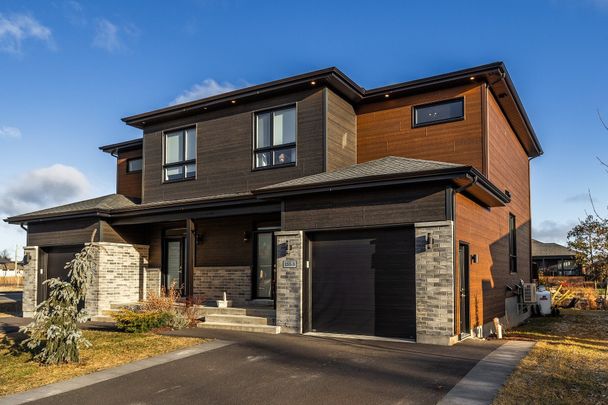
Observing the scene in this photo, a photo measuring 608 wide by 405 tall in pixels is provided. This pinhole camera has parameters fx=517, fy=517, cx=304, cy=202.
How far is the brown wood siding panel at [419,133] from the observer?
13273mm

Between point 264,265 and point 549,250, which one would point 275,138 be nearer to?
point 264,265

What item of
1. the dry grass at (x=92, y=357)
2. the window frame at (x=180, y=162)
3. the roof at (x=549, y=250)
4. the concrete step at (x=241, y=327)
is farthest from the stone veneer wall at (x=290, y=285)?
the roof at (x=549, y=250)

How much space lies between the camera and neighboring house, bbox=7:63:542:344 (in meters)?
11.1

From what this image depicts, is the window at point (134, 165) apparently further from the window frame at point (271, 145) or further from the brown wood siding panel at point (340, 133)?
the brown wood siding panel at point (340, 133)

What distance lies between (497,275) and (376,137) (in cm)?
520

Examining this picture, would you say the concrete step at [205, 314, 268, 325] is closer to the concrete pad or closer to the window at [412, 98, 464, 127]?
the concrete pad

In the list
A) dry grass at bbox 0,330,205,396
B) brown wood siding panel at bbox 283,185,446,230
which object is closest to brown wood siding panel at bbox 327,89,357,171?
brown wood siding panel at bbox 283,185,446,230

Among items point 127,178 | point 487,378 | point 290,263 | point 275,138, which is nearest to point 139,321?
point 290,263

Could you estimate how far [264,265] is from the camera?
15.8m

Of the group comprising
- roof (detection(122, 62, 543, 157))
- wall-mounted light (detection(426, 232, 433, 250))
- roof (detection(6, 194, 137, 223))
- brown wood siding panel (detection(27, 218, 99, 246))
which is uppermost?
roof (detection(122, 62, 543, 157))

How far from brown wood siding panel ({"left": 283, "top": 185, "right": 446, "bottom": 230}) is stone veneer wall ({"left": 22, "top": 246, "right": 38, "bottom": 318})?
10.4 metres

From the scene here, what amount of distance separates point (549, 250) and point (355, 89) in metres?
31.9

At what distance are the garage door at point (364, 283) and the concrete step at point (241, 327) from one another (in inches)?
37.9

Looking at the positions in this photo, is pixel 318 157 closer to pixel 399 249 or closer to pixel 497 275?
pixel 399 249
